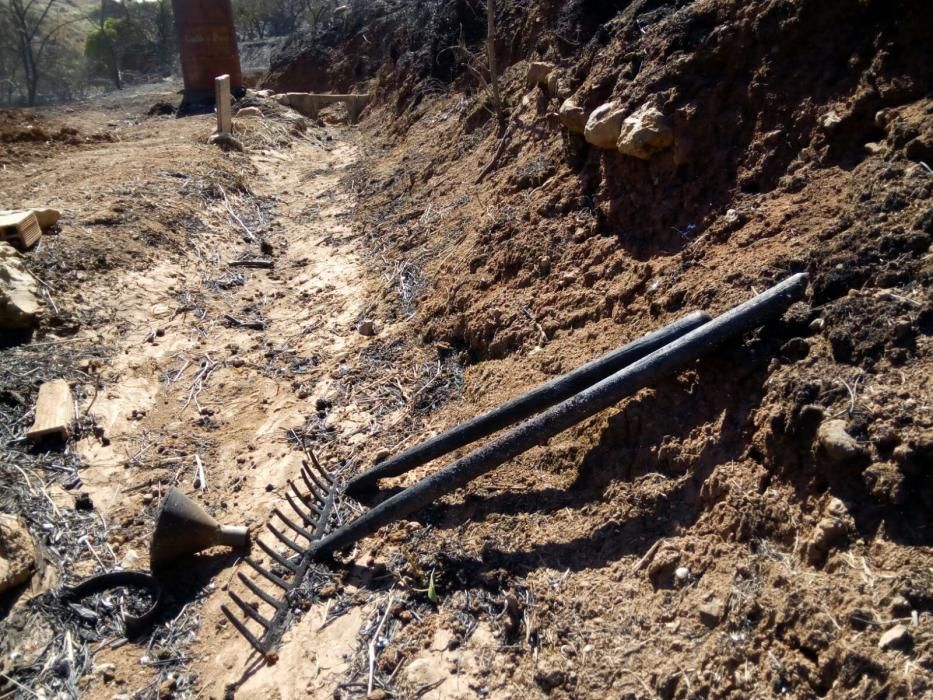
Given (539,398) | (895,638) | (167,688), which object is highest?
(539,398)

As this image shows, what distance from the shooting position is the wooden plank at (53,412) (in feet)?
13.5

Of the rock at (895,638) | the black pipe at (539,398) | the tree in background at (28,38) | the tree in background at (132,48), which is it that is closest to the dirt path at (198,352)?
the black pipe at (539,398)

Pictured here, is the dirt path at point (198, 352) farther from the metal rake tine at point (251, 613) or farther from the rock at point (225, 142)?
the rock at point (225, 142)

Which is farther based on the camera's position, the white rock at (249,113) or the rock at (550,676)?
the white rock at (249,113)

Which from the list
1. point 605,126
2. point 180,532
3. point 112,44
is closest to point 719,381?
point 605,126

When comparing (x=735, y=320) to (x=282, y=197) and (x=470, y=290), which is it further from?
(x=282, y=197)

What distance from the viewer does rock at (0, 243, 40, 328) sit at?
4977 mm

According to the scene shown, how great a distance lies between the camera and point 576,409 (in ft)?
9.54

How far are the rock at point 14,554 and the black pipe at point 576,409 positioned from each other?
138 centimetres

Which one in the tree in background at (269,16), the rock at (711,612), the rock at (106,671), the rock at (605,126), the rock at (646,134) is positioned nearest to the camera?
the rock at (711,612)

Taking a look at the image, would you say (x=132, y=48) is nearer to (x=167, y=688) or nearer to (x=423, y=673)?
(x=167, y=688)

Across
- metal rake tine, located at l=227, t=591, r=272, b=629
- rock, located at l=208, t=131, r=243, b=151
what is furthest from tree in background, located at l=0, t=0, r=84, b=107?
metal rake tine, located at l=227, t=591, r=272, b=629

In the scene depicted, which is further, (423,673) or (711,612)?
(423,673)

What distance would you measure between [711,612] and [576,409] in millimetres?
939
